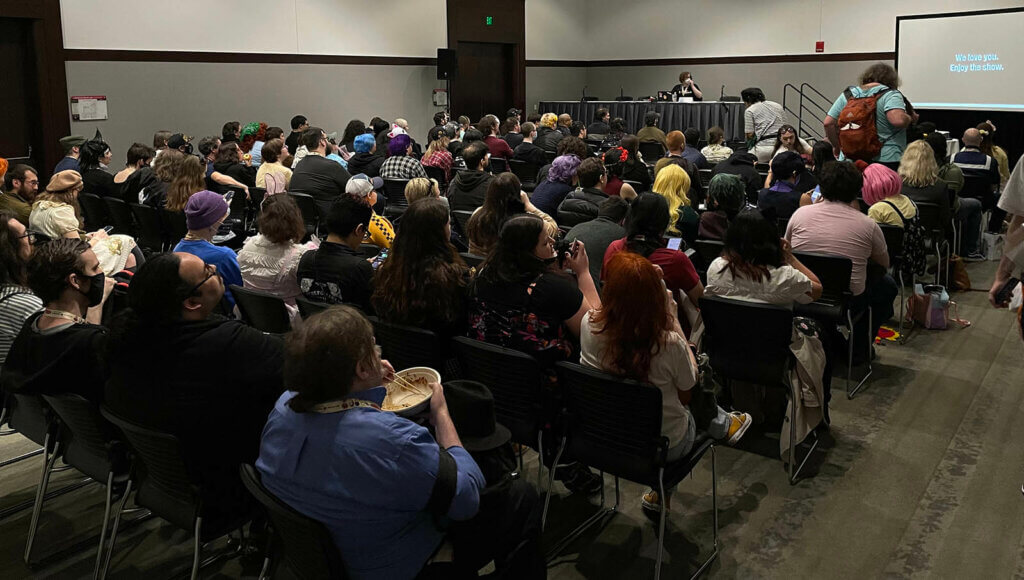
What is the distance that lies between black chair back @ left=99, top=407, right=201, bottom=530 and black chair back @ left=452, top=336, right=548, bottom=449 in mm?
1122

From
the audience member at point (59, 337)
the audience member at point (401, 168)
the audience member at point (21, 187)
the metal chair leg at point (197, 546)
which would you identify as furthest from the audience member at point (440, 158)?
the metal chair leg at point (197, 546)

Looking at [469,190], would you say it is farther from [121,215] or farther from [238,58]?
[238,58]

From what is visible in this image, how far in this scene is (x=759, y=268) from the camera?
12.3 ft

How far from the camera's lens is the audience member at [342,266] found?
148 inches

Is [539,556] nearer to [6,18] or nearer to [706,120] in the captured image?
[6,18]

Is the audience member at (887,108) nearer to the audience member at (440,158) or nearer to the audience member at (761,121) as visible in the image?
the audience member at (761,121)

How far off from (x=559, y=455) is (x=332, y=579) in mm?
1178

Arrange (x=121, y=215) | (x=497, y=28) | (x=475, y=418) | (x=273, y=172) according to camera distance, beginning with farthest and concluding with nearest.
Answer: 1. (x=497, y=28)
2. (x=273, y=172)
3. (x=121, y=215)
4. (x=475, y=418)


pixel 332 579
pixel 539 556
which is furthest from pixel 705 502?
pixel 332 579

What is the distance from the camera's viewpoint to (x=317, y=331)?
2.02 meters

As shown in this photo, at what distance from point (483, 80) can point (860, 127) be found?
1086cm

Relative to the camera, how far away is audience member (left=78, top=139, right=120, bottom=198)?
7.37 metres

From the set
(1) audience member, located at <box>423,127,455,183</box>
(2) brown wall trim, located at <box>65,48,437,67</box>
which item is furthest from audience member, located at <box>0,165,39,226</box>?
(2) brown wall trim, located at <box>65,48,437,67</box>

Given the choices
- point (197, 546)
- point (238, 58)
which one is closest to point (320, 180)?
point (197, 546)
